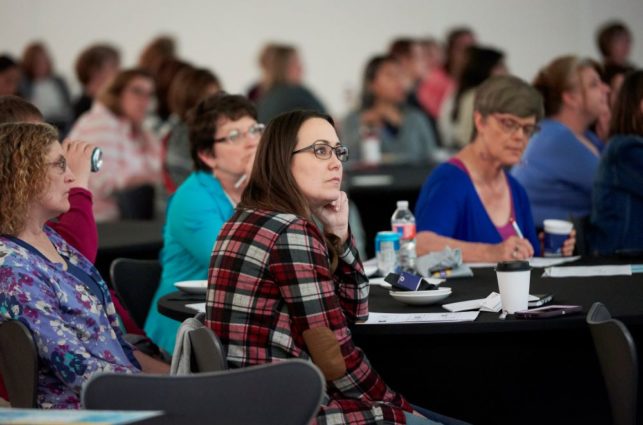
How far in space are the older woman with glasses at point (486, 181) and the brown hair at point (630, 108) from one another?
46 centimetres

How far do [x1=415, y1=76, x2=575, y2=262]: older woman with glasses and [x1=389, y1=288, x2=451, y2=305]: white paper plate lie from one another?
2.85ft

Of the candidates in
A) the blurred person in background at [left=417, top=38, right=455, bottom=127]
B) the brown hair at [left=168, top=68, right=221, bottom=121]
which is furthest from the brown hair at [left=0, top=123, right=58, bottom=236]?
the blurred person in background at [left=417, top=38, right=455, bottom=127]

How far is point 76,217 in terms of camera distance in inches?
128

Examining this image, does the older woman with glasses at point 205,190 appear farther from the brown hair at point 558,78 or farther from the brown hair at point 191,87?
the brown hair at point 558,78

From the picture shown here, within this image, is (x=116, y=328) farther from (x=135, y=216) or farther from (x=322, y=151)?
(x=135, y=216)

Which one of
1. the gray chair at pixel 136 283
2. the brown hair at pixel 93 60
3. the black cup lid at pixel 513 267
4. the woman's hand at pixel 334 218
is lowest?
the gray chair at pixel 136 283

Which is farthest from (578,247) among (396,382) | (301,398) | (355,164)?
(355,164)

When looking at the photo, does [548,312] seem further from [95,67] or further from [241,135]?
[95,67]

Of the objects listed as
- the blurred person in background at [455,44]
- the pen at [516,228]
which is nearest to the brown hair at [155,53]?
the blurred person in background at [455,44]

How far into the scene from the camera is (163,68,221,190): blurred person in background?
508 cm

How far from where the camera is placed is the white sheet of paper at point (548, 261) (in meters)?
3.63

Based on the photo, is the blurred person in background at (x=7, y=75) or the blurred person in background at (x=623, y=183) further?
the blurred person in background at (x=7, y=75)

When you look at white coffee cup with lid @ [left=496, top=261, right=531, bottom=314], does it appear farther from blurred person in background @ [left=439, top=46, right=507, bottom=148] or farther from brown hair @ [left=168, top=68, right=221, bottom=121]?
blurred person in background @ [left=439, top=46, right=507, bottom=148]

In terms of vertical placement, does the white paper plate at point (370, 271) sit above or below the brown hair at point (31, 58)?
below
